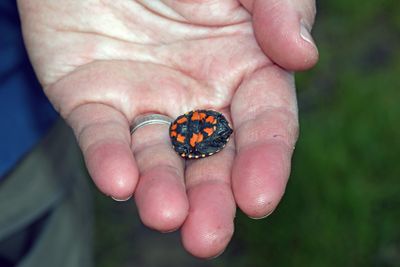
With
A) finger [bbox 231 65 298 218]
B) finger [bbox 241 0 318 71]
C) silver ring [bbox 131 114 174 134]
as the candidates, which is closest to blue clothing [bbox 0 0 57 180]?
silver ring [bbox 131 114 174 134]

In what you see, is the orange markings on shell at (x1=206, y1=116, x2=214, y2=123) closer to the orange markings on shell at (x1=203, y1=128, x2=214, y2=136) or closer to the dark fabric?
the orange markings on shell at (x1=203, y1=128, x2=214, y2=136)

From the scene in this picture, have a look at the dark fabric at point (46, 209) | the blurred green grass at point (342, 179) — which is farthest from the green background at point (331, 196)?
the dark fabric at point (46, 209)

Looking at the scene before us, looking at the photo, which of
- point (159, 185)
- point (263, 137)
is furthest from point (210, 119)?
point (159, 185)

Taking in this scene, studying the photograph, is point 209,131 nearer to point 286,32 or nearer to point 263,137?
point 263,137

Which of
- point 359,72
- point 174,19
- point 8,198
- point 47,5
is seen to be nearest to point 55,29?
point 47,5

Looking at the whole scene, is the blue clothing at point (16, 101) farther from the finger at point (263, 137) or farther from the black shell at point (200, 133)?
the finger at point (263, 137)

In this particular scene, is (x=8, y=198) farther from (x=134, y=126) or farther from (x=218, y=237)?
(x=218, y=237)

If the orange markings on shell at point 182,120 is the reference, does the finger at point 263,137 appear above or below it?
above
